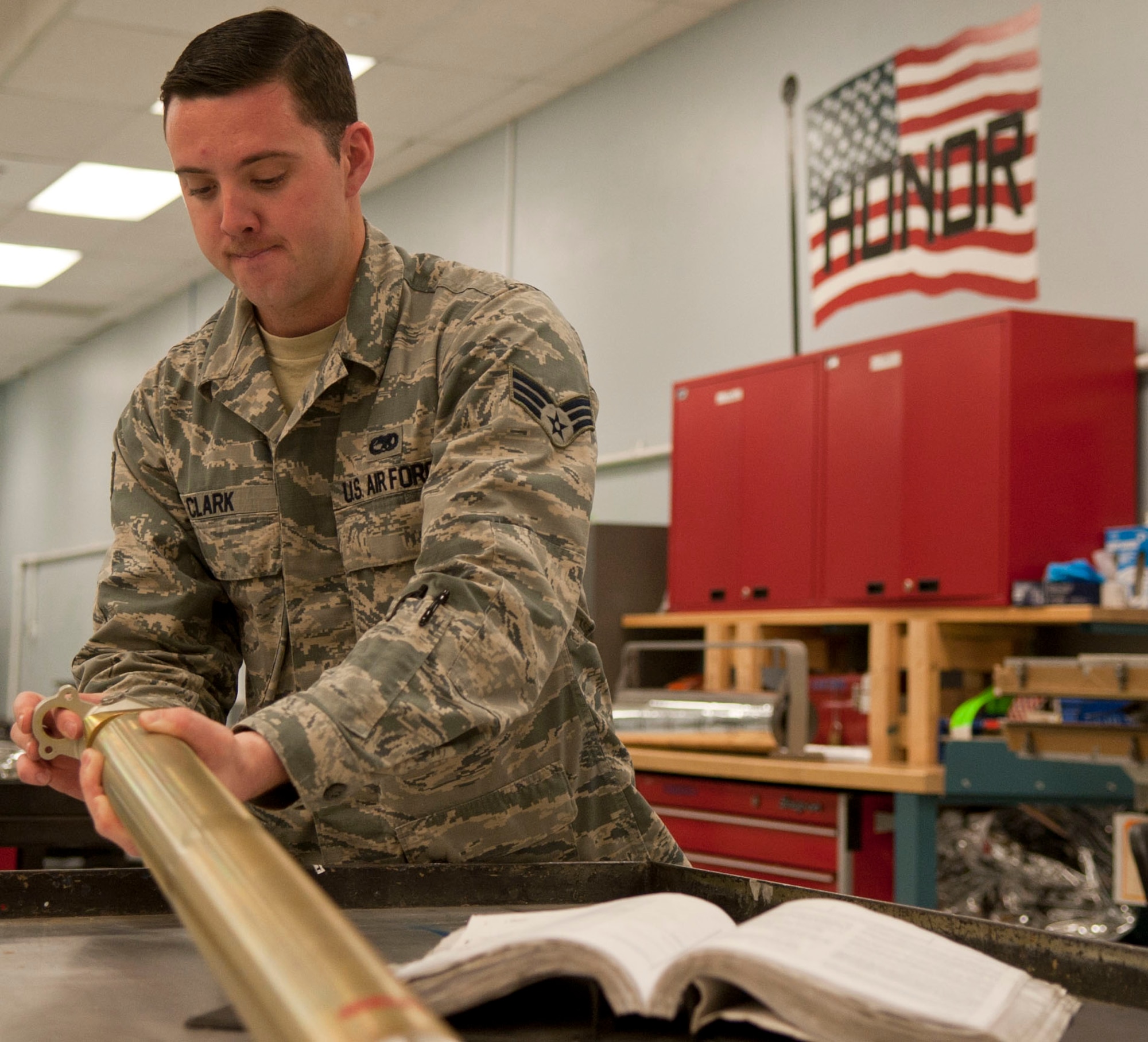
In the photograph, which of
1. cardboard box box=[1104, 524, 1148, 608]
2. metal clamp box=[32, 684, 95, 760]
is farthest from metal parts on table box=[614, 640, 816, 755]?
metal clamp box=[32, 684, 95, 760]

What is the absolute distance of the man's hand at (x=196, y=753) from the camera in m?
0.89

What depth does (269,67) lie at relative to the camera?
1349 millimetres

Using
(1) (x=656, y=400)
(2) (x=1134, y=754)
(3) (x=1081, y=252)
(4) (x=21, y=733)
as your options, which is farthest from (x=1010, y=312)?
(4) (x=21, y=733)

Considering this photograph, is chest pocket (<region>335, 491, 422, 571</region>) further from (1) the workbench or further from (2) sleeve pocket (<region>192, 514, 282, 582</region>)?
(1) the workbench

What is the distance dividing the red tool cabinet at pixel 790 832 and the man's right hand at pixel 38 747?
2.63 meters

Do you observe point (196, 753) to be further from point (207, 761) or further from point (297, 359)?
point (297, 359)

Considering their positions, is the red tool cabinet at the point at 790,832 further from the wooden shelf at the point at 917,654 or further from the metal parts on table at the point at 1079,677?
the metal parts on table at the point at 1079,677

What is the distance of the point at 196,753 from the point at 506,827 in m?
0.56

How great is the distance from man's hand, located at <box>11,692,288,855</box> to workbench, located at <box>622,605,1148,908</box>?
8.91 ft

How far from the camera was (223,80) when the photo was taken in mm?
1343

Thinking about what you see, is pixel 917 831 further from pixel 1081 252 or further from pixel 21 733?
pixel 21 733

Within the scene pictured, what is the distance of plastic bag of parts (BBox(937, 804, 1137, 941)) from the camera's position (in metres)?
3.41

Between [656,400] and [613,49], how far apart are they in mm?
1481

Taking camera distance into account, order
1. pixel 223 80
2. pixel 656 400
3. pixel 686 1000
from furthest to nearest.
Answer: pixel 656 400 < pixel 223 80 < pixel 686 1000
